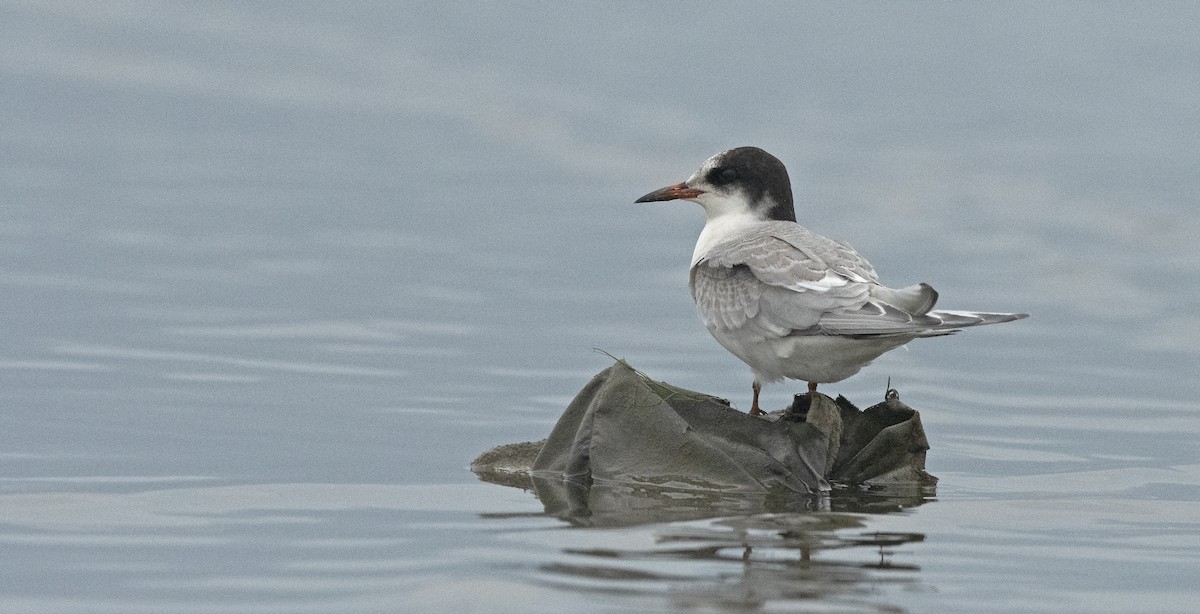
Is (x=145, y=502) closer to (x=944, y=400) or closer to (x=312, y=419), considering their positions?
(x=312, y=419)

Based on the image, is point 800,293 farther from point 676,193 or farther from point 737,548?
point 676,193

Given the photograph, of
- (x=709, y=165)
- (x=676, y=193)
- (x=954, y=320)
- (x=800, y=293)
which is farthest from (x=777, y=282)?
(x=676, y=193)

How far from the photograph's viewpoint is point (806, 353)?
830 cm

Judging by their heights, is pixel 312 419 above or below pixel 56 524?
above

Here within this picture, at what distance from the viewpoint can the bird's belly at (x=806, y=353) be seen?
8086 mm

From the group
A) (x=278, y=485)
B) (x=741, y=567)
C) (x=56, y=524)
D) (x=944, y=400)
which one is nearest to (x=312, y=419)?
(x=278, y=485)

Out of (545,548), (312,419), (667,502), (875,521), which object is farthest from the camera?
(312,419)

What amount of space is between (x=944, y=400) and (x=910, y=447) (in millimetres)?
4412

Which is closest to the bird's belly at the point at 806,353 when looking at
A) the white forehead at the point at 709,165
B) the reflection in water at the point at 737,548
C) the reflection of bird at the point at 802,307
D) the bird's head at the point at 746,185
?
the reflection of bird at the point at 802,307

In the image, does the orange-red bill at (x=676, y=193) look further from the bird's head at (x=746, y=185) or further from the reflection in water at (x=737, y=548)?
the reflection in water at (x=737, y=548)

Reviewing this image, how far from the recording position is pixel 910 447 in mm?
8352

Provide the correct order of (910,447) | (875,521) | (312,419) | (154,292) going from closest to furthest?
(875,521)
(910,447)
(312,419)
(154,292)

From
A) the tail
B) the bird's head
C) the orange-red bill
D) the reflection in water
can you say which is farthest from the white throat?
the tail

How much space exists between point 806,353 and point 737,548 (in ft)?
6.00
